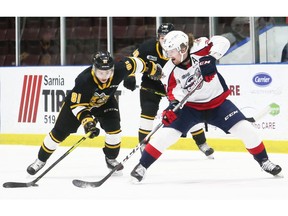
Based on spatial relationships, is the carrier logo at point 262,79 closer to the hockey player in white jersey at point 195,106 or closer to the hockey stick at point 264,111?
the hockey stick at point 264,111

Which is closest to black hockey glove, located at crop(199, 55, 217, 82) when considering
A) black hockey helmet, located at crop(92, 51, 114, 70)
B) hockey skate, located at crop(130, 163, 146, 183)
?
black hockey helmet, located at crop(92, 51, 114, 70)

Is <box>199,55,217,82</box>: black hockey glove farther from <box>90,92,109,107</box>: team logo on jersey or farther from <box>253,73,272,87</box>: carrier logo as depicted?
<box>253,73,272,87</box>: carrier logo

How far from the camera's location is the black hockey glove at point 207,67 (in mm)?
4324

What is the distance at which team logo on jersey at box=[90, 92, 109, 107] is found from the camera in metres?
4.73

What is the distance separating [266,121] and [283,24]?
1.36 meters

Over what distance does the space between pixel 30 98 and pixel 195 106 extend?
10.6ft

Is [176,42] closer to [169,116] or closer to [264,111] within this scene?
[169,116]

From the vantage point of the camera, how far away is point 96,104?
4.82 metres

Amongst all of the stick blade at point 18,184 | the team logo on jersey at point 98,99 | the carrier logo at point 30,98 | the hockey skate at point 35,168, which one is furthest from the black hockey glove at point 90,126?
the carrier logo at point 30,98

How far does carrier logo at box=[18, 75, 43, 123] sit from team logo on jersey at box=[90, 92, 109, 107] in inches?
104

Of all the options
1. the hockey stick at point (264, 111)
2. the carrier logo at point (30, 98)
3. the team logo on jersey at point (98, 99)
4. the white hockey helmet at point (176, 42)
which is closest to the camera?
the white hockey helmet at point (176, 42)

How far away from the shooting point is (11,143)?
740 cm
